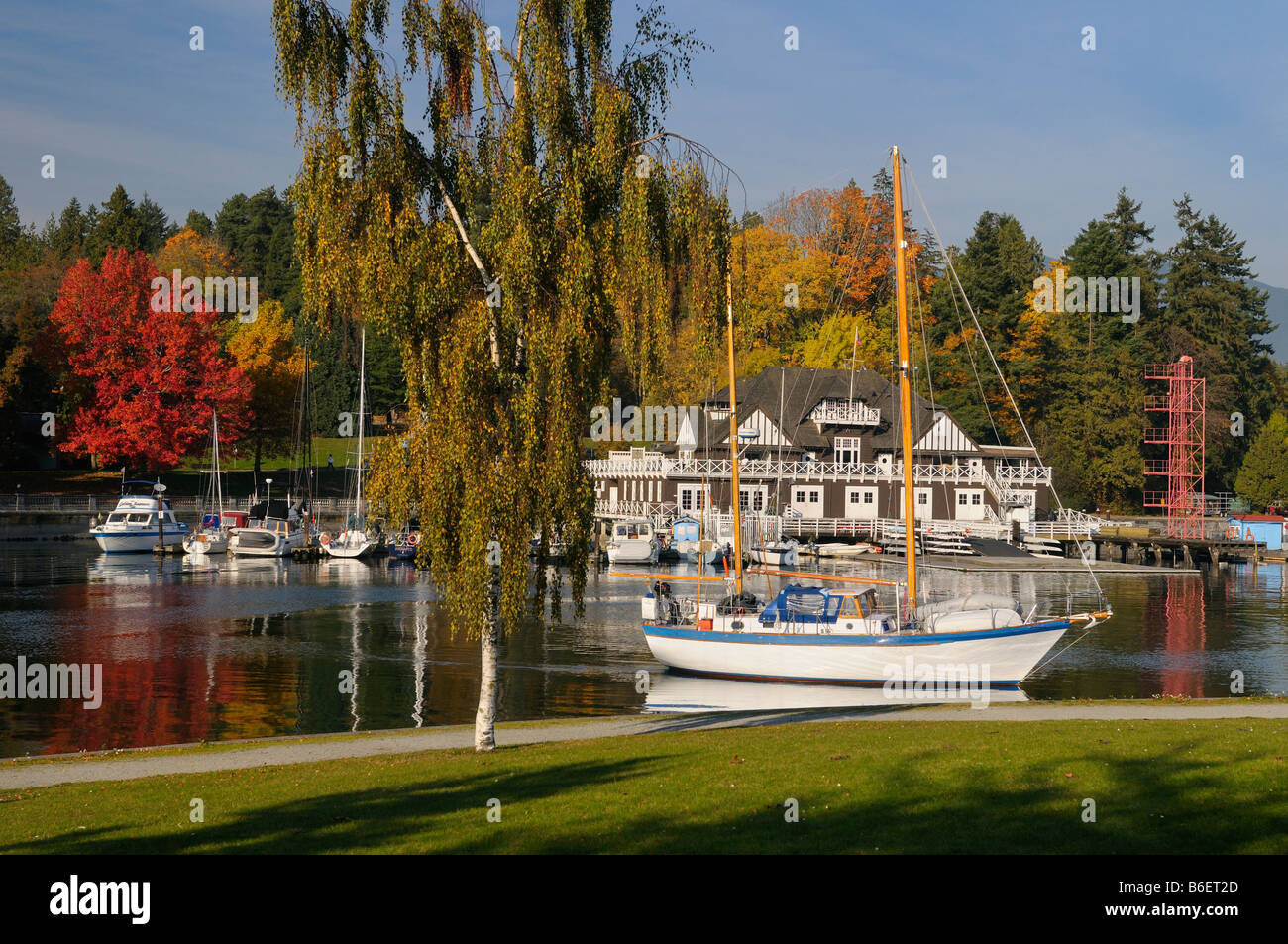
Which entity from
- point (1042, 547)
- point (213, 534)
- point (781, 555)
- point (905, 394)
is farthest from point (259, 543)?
point (905, 394)

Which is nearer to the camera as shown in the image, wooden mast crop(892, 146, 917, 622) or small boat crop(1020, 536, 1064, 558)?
wooden mast crop(892, 146, 917, 622)

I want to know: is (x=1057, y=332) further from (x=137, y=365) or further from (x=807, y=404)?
(x=137, y=365)

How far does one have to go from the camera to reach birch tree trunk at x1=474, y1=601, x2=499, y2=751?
19.0 m

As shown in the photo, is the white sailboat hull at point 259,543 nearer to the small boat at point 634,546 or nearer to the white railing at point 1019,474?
the small boat at point 634,546

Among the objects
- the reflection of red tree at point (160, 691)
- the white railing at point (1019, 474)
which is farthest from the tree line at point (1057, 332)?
the reflection of red tree at point (160, 691)

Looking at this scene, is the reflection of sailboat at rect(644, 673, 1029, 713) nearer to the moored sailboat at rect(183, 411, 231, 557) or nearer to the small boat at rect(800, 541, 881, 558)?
the small boat at rect(800, 541, 881, 558)

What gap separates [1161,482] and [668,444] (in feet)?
150

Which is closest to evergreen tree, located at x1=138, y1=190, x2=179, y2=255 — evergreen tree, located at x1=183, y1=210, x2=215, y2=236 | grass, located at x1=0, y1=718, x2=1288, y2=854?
evergreen tree, located at x1=183, y1=210, x2=215, y2=236

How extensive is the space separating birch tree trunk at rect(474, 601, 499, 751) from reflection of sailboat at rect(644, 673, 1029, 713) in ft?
28.2

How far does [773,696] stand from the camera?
30328mm

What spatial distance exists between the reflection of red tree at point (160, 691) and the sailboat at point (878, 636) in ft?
36.2

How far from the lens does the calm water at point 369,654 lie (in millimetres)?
27078
